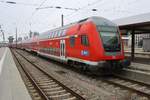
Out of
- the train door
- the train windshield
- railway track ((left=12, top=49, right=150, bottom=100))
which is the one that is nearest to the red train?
the train windshield

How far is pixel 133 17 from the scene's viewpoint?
17.6 m

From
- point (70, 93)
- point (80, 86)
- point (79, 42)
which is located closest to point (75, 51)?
point (79, 42)

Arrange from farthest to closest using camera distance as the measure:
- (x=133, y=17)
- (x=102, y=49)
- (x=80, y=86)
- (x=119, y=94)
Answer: (x=133, y=17) → (x=102, y=49) → (x=80, y=86) → (x=119, y=94)

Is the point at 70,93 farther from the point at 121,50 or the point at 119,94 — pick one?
the point at 121,50

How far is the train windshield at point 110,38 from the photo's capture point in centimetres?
1267

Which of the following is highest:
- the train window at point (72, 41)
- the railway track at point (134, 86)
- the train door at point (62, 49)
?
the train window at point (72, 41)

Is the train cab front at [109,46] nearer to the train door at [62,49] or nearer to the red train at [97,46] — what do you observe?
the red train at [97,46]

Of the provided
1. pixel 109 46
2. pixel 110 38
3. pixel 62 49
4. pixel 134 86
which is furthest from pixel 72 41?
pixel 134 86

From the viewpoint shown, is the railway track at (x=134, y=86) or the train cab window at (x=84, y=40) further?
the train cab window at (x=84, y=40)

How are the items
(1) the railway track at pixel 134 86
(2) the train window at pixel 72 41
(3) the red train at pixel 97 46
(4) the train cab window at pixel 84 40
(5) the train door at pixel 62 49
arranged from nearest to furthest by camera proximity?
1. (1) the railway track at pixel 134 86
2. (3) the red train at pixel 97 46
3. (4) the train cab window at pixel 84 40
4. (2) the train window at pixel 72 41
5. (5) the train door at pixel 62 49

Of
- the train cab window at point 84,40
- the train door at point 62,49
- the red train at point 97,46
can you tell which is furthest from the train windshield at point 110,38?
the train door at point 62,49

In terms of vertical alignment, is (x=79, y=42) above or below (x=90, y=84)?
above

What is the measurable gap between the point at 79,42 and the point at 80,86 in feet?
12.3

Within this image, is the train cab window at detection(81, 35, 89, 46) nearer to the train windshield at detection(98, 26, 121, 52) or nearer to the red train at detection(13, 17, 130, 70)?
the red train at detection(13, 17, 130, 70)
